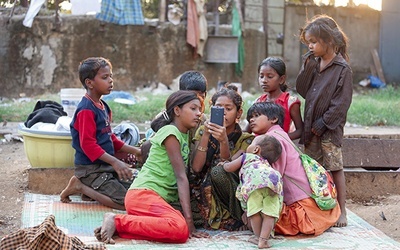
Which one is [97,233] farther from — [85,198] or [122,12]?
[122,12]

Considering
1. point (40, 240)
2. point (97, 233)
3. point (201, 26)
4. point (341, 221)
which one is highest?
point (201, 26)

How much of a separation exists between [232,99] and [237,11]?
11.3 metres

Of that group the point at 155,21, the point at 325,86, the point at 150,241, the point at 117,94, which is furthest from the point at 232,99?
the point at 155,21

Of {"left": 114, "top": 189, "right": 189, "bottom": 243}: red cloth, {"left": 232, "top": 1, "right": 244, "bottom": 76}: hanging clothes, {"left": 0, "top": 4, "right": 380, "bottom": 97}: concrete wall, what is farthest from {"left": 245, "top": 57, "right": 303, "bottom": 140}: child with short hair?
{"left": 232, "top": 1, "right": 244, "bottom": 76}: hanging clothes

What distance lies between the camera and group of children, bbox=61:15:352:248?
4.15 meters

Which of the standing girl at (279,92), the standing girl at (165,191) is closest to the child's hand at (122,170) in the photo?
the standing girl at (165,191)

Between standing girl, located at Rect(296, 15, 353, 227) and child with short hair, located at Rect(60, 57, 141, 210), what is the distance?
1335 millimetres

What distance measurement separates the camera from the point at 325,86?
4.79 metres

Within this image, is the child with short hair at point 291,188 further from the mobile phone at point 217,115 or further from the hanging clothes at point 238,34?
the hanging clothes at point 238,34

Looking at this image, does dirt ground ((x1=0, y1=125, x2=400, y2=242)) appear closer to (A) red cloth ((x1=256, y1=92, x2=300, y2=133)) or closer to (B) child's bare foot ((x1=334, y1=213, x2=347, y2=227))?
(B) child's bare foot ((x1=334, y1=213, x2=347, y2=227))

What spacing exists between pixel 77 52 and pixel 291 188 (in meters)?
10.6

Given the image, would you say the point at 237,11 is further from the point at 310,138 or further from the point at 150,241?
the point at 150,241

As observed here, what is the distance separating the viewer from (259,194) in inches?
163

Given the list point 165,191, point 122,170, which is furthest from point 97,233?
point 122,170
